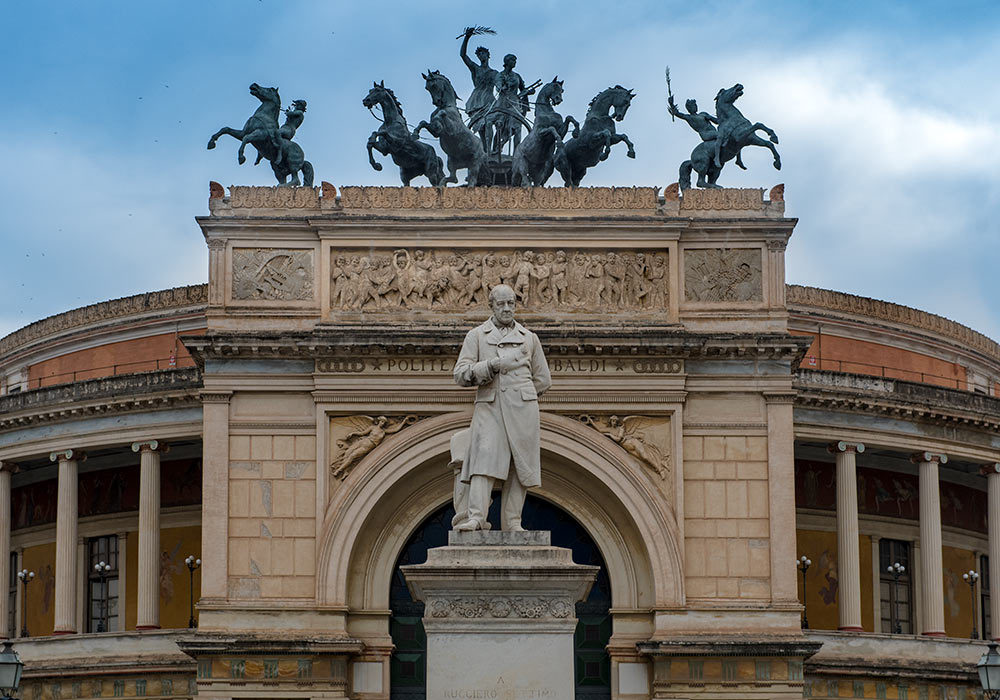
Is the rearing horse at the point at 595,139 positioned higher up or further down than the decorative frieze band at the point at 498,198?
higher up

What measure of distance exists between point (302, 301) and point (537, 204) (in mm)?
5904

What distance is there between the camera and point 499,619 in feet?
80.2

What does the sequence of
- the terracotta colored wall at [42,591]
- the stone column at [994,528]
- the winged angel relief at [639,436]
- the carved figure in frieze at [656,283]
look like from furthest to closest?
1. the terracotta colored wall at [42,591]
2. the stone column at [994,528]
3. the carved figure in frieze at [656,283]
4. the winged angel relief at [639,436]

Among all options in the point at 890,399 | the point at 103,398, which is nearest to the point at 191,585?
the point at 103,398

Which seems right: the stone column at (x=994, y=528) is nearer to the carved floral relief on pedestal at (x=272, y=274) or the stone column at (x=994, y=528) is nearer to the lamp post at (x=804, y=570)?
the lamp post at (x=804, y=570)

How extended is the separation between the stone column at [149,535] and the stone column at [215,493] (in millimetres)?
7799

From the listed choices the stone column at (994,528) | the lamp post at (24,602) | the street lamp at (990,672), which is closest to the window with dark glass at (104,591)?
the lamp post at (24,602)

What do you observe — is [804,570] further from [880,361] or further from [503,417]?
[503,417]

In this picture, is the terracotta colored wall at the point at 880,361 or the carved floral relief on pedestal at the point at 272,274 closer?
the carved floral relief on pedestal at the point at 272,274

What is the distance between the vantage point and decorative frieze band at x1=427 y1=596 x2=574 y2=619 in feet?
80.3

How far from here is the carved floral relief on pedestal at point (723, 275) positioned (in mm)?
47875

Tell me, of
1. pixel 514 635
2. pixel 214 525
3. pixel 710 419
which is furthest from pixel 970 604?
pixel 514 635

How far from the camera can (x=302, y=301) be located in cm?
4756

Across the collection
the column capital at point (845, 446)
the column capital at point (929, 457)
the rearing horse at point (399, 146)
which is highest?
the rearing horse at point (399, 146)
